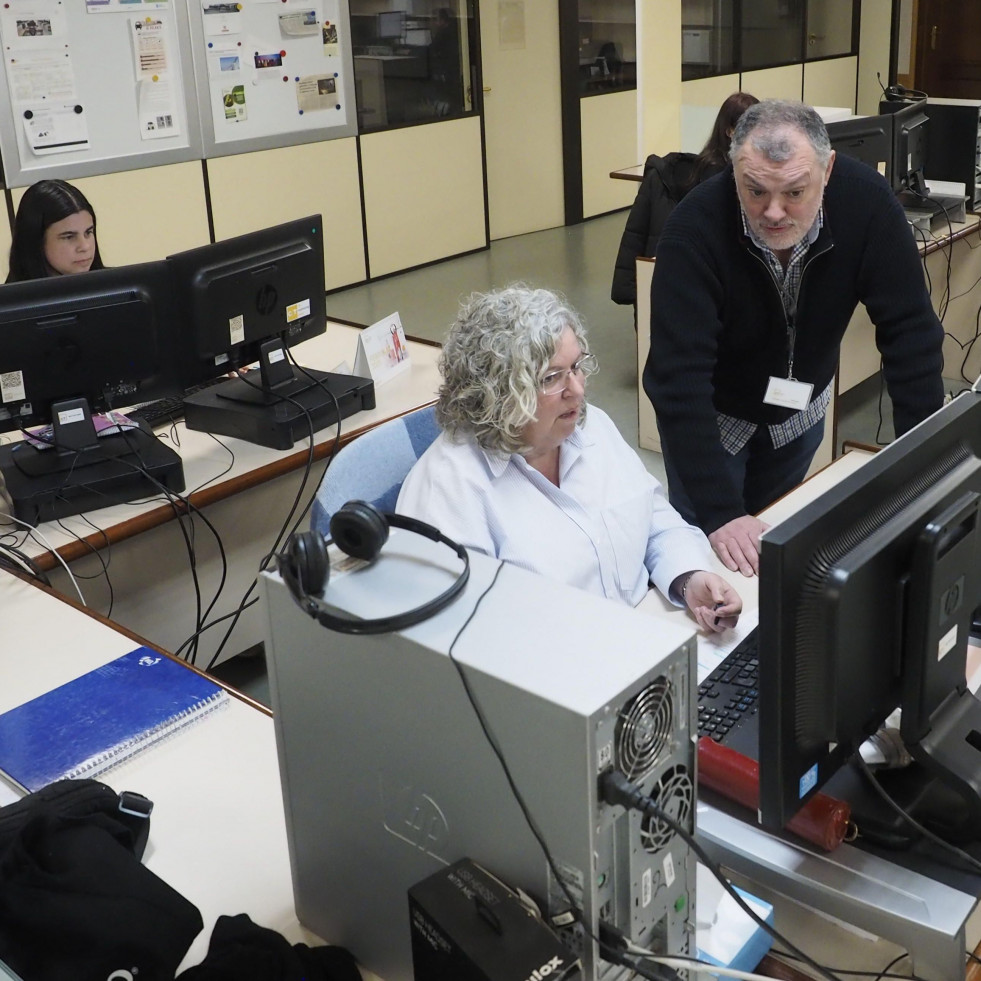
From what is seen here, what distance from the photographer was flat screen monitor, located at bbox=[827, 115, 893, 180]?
3850mm

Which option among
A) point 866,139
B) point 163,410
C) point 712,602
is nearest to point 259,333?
point 163,410

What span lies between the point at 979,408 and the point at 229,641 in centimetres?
186

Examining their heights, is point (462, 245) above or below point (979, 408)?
below

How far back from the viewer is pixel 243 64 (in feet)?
18.9

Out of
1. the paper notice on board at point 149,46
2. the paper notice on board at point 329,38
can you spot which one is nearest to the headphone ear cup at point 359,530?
the paper notice on board at point 149,46

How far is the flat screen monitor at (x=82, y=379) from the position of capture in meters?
2.24

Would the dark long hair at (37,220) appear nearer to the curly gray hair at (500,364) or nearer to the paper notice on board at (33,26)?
the curly gray hair at (500,364)

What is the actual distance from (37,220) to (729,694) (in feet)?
8.36

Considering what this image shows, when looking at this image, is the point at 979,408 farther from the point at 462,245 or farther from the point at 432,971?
the point at 462,245

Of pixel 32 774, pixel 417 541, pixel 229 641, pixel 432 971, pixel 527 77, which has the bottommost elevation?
pixel 229 641

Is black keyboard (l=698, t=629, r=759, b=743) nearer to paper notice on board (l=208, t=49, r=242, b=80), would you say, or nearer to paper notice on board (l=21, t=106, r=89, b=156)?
paper notice on board (l=21, t=106, r=89, b=156)

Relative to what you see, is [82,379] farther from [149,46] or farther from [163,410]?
[149,46]

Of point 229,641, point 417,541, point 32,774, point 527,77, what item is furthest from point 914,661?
point 527,77

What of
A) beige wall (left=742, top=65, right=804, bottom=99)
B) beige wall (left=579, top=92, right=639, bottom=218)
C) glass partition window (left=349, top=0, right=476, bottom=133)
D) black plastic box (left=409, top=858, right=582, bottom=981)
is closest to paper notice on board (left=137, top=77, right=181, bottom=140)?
glass partition window (left=349, top=0, right=476, bottom=133)
